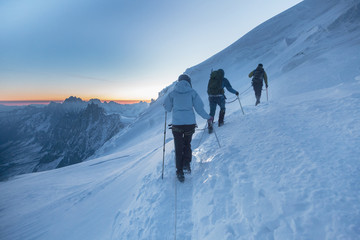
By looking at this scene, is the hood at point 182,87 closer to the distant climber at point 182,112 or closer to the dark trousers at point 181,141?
the distant climber at point 182,112

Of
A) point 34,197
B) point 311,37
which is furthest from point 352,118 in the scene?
point 311,37

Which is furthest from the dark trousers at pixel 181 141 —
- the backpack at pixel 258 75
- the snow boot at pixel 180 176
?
the backpack at pixel 258 75

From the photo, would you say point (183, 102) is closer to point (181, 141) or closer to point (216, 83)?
point (181, 141)

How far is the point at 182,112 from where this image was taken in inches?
155

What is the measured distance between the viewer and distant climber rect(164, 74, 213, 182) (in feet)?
12.8

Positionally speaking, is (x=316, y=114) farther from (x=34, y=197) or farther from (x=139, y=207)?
(x=34, y=197)

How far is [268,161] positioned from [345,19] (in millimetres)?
29430

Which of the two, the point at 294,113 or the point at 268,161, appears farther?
the point at 294,113

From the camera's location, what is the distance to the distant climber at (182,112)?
3889 millimetres

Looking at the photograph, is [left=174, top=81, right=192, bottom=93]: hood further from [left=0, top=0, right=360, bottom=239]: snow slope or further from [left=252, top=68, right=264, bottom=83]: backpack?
[left=252, top=68, right=264, bottom=83]: backpack

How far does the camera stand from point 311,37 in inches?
869

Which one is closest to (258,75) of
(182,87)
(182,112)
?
(182,87)

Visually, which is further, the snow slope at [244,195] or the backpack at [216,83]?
the backpack at [216,83]

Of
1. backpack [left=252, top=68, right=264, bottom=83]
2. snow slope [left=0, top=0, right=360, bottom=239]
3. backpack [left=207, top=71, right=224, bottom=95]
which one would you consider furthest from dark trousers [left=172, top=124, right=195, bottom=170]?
backpack [left=252, top=68, right=264, bottom=83]
